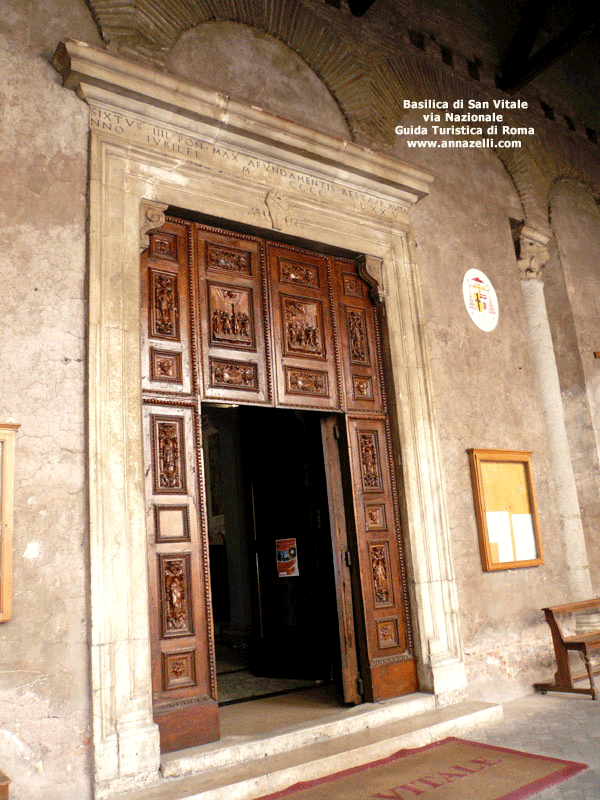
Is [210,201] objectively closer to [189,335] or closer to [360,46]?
[189,335]

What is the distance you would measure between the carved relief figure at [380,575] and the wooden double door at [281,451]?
13mm

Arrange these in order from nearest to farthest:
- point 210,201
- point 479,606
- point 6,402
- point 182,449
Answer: point 6,402
point 182,449
point 210,201
point 479,606

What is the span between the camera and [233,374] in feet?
15.8

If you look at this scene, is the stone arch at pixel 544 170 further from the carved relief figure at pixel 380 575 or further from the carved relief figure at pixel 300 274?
the carved relief figure at pixel 380 575

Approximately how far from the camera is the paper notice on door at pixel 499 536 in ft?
18.8

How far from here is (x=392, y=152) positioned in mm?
6160

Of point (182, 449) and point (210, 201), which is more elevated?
point (210, 201)

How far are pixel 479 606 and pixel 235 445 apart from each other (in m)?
4.25

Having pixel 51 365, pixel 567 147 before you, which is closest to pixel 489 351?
pixel 567 147

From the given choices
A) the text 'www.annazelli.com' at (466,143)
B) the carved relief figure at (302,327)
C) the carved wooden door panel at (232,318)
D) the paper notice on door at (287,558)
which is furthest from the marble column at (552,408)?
the carved wooden door panel at (232,318)

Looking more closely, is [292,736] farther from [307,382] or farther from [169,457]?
[307,382]

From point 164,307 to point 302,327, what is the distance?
3.89ft

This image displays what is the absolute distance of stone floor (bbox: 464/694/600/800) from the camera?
352 cm

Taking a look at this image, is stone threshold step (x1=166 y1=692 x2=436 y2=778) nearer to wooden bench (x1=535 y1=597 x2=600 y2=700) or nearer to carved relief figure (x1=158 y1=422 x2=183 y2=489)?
wooden bench (x1=535 y1=597 x2=600 y2=700)
